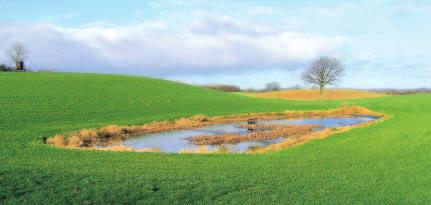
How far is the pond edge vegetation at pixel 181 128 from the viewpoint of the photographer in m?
25.4

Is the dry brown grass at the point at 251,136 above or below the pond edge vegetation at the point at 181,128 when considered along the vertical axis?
below

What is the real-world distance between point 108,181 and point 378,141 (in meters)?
16.8

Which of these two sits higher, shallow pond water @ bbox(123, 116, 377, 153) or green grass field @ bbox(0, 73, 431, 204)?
green grass field @ bbox(0, 73, 431, 204)

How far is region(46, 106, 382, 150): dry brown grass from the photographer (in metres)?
27.0

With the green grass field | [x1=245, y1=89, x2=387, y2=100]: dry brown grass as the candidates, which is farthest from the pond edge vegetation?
[x1=245, y1=89, x2=387, y2=100]: dry brown grass

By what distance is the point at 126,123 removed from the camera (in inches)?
1430

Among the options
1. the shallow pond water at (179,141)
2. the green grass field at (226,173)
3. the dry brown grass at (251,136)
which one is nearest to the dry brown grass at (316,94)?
the dry brown grass at (251,136)

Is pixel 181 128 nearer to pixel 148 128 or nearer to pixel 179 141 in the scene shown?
pixel 148 128

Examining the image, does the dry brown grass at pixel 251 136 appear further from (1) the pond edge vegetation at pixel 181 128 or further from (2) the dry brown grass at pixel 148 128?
(1) the pond edge vegetation at pixel 181 128

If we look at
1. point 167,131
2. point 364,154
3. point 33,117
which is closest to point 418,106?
point 167,131

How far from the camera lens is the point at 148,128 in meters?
36.1

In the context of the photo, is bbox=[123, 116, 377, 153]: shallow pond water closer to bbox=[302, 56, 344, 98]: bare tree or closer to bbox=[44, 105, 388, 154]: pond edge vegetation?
bbox=[44, 105, 388, 154]: pond edge vegetation

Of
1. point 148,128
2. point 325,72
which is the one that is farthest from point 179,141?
point 325,72

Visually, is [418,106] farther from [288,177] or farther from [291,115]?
[288,177]
